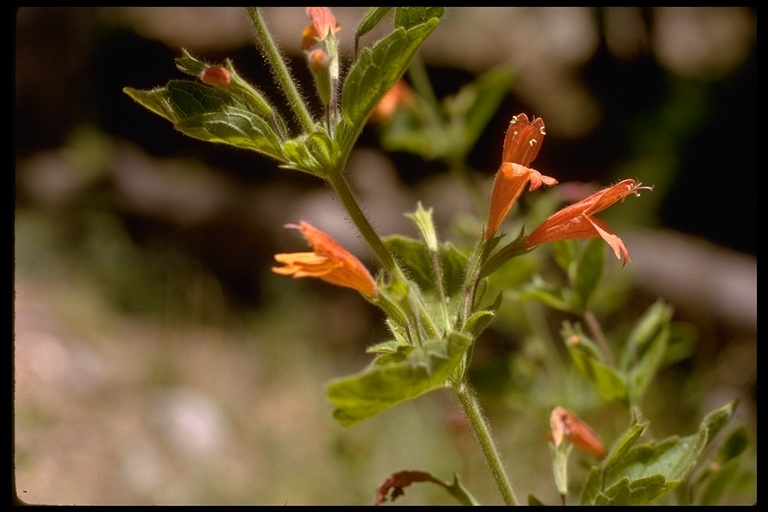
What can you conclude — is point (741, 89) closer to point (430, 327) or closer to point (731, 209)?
point (731, 209)

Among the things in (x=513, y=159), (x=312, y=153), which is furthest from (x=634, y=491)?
(x=312, y=153)

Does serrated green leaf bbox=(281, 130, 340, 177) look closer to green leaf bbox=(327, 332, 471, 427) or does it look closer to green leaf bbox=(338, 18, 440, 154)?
green leaf bbox=(338, 18, 440, 154)

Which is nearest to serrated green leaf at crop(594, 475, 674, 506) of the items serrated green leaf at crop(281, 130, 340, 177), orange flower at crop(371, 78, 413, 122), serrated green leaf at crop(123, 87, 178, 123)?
serrated green leaf at crop(281, 130, 340, 177)

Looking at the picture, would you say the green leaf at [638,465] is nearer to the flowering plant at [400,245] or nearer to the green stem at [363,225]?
the flowering plant at [400,245]

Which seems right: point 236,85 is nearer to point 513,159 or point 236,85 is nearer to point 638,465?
point 513,159

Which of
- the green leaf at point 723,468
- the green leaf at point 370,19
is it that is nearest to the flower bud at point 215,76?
the green leaf at point 370,19

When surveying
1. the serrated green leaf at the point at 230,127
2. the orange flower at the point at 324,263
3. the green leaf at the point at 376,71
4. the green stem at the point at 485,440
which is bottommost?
the green stem at the point at 485,440

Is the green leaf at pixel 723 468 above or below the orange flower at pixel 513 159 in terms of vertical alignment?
below
